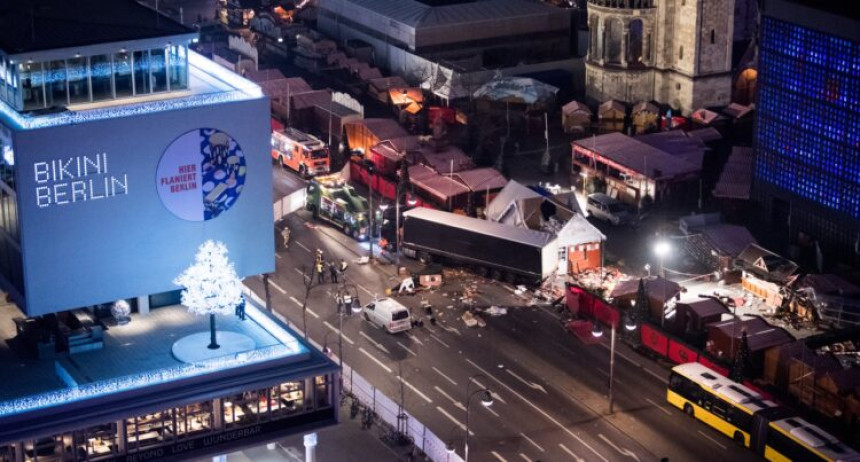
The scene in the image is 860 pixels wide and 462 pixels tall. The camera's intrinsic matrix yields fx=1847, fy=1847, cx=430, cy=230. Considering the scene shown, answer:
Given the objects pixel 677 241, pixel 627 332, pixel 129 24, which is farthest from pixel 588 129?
pixel 129 24

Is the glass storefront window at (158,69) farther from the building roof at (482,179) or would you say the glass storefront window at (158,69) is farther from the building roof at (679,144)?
the building roof at (679,144)

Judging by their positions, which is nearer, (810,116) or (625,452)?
(625,452)

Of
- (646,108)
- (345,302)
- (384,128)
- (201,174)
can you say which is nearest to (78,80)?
(201,174)

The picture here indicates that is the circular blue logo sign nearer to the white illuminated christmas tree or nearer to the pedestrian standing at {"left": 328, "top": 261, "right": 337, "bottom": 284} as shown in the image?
the white illuminated christmas tree

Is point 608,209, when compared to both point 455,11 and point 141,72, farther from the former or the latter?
point 455,11

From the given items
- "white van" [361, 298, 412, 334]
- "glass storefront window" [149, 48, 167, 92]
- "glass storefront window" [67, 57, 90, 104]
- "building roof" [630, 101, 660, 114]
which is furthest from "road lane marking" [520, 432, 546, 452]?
"building roof" [630, 101, 660, 114]

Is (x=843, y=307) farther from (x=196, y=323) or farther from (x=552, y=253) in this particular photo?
(x=196, y=323)
